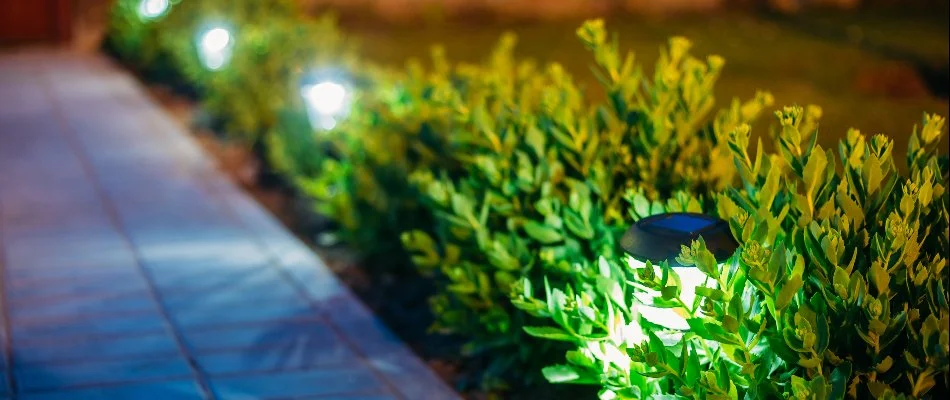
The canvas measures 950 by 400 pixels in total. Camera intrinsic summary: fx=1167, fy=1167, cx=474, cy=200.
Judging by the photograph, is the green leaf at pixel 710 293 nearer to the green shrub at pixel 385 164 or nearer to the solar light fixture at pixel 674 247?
the solar light fixture at pixel 674 247

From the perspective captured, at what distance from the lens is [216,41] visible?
11.4 meters

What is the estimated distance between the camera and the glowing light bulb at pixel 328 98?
25.2 ft

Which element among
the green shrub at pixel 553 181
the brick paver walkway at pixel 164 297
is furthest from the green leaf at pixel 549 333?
the brick paver walkway at pixel 164 297

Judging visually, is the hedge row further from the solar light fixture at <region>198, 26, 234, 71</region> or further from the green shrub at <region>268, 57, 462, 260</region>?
the solar light fixture at <region>198, 26, 234, 71</region>

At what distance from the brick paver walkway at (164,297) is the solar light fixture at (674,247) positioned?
4.61 feet

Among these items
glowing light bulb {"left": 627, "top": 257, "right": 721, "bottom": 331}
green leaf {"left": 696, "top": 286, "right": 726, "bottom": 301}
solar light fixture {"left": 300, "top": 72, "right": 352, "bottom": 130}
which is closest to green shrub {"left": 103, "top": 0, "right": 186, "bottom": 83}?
solar light fixture {"left": 300, "top": 72, "right": 352, "bottom": 130}

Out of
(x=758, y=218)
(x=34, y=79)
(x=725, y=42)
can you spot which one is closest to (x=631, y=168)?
(x=758, y=218)

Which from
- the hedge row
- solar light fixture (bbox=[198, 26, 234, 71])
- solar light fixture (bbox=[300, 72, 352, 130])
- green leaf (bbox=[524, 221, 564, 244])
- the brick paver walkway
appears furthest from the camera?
solar light fixture (bbox=[198, 26, 234, 71])

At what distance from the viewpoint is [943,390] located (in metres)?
3.28

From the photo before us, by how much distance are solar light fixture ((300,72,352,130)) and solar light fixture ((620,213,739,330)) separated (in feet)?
13.8

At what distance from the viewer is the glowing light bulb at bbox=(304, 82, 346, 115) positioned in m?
7.69

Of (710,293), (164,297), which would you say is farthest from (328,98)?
(710,293)

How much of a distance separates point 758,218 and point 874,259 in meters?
0.35

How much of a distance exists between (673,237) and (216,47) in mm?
8536
